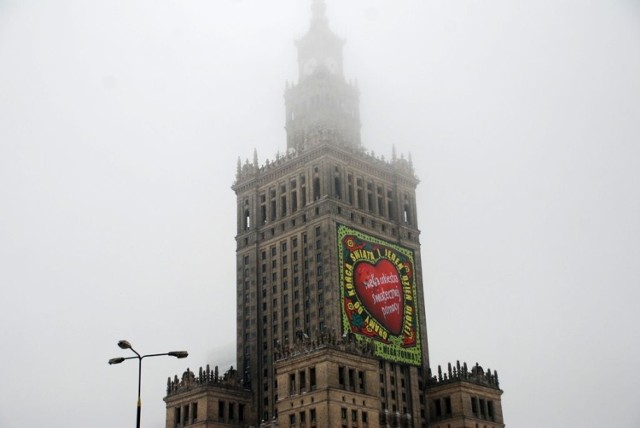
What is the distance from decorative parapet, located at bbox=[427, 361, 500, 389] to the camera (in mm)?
155875

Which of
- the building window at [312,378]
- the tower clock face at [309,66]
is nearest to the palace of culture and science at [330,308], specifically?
the building window at [312,378]

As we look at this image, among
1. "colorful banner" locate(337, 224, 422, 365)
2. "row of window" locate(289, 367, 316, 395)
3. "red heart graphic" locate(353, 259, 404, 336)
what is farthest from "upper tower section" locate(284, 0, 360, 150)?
"row of window" locate(289, 367, 316, 395)

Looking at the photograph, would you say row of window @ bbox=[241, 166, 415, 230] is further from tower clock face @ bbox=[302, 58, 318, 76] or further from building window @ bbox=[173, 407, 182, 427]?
building window @ bbox=[173, 407, 182, 427]

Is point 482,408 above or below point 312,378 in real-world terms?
below

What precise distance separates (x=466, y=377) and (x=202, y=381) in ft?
149

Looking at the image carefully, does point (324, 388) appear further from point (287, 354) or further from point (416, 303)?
point (416, 303)

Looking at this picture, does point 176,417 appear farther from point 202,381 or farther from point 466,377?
point 466,377

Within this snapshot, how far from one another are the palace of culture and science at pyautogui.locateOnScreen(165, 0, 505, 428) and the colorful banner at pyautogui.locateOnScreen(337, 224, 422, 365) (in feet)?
0.70

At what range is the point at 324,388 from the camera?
133 metres

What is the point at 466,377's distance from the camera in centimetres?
15588

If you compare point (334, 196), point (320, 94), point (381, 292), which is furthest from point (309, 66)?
point (381, 292)

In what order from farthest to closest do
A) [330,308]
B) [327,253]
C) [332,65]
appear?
1. [332,65]
2. [327,253]
3. [330,308]

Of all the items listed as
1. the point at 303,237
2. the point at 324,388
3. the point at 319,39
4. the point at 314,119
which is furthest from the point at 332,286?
the point at 319,39

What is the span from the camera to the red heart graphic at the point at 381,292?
155500mm
